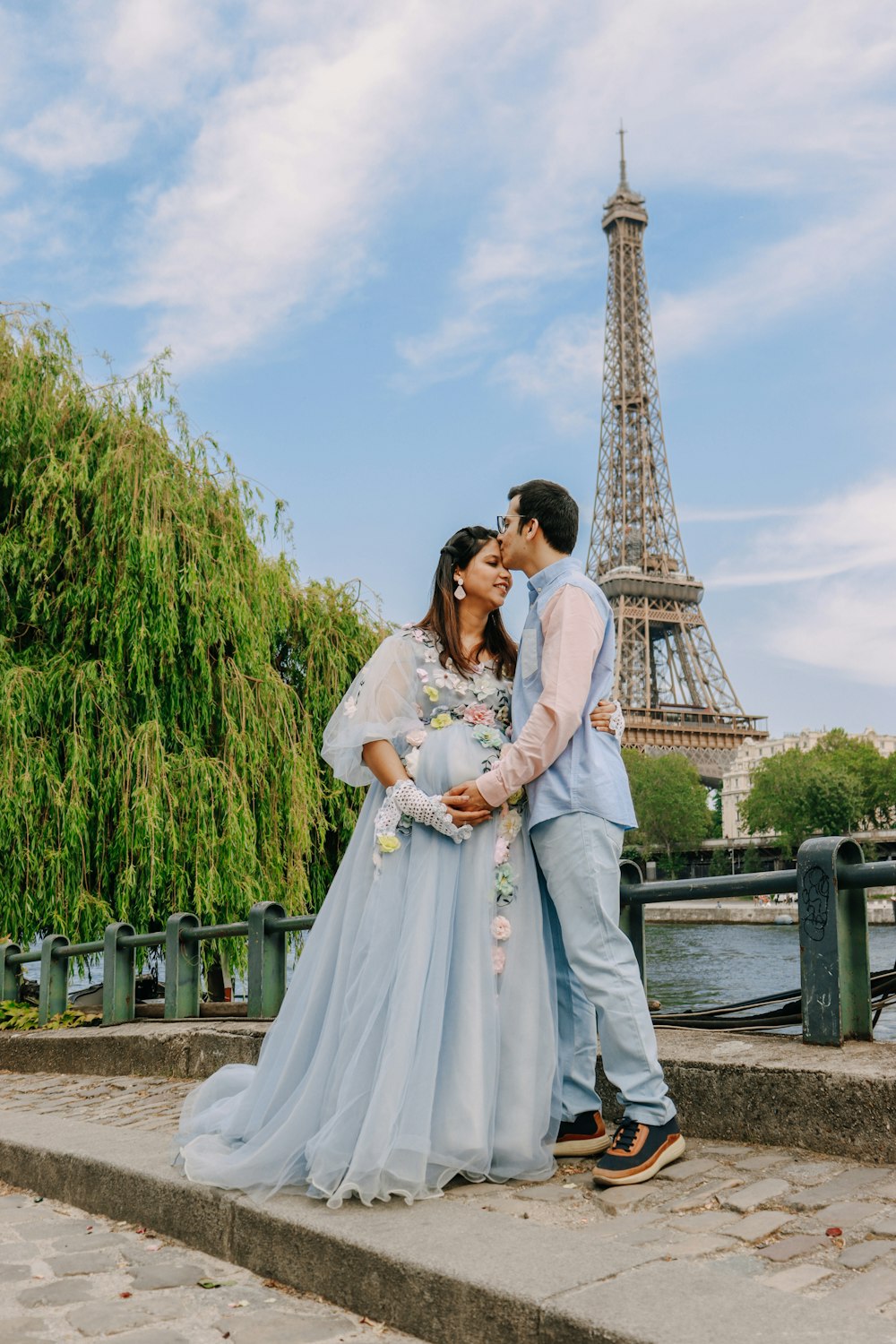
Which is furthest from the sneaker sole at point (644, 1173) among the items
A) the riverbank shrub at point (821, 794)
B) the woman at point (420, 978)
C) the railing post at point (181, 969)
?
the riverbank shrub at point (821, 794)

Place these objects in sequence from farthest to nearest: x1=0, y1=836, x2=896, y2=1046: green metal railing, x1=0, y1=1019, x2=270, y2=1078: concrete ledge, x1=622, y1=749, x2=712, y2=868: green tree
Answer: x1=622, y1=749, x2=712, y2=868: green tree → x1=0, y1=1019, x2=270, y2=1078: concrete ledge → x1=0, y1=836, x2=896, y2=1046: green metal railing

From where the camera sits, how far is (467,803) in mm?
3346

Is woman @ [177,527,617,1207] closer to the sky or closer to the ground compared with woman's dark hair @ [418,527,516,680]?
closer to the ground

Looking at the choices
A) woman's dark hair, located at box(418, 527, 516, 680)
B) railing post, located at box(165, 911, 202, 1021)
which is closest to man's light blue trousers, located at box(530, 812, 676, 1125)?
woman's dark hair, located at box(418, 527, 516, 680)

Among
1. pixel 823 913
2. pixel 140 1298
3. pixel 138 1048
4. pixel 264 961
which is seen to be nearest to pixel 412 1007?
pixel 140 1298

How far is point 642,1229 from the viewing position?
2.81 meters

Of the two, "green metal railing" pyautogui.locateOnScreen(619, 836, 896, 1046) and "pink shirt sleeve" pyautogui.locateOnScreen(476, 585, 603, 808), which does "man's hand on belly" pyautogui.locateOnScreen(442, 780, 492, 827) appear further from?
"green metal railing" pyautogui.locateOnScreen(619, 836, 896, 1046)

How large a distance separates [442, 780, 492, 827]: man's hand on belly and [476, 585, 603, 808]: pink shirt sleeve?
33mm

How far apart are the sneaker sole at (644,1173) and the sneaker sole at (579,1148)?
0.17 m

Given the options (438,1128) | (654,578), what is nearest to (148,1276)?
(438,1128)

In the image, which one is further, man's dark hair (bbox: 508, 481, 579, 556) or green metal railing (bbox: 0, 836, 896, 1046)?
green metal railing (bbox: 0, 836, 896, 1046)

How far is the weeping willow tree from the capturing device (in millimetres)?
9258

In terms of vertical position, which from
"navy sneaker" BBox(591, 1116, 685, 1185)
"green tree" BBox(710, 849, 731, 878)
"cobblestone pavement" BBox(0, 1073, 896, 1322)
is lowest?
"green tree" BBox(710, 849, 731, 878)

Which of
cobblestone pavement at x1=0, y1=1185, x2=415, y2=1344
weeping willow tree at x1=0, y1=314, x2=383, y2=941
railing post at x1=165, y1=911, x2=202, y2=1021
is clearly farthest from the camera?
weeping willow tree at x1=0, y1=314, x2=383, y2=941
